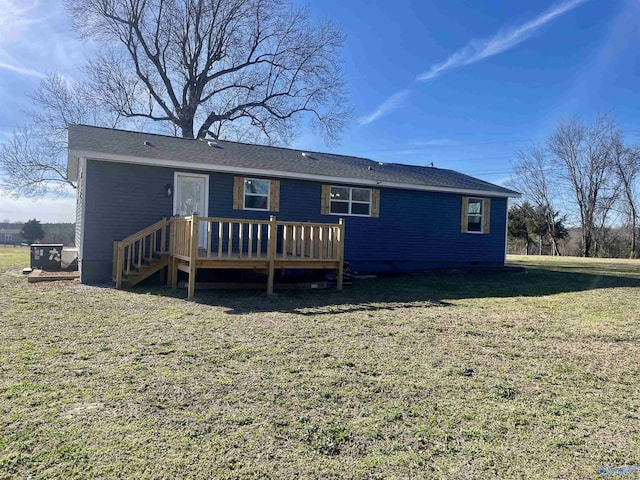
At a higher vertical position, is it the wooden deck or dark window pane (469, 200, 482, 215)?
dark window pane (469, 200, 482, 215)

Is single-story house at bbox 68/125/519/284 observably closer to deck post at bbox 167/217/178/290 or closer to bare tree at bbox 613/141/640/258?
deck post at bbox 167/217/178/290

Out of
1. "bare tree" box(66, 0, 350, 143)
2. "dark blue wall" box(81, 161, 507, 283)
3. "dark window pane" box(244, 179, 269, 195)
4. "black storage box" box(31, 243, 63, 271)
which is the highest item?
"bare tree" box(66, 0, 350, 143)

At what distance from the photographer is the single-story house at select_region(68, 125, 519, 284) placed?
865cm

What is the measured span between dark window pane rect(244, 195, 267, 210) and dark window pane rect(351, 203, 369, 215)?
2.50 metres

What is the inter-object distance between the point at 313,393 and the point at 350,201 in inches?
334

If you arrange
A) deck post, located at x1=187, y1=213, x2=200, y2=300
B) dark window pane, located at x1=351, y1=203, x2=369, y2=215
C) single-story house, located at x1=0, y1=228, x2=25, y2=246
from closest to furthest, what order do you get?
deck post, located at x1=187, y1=213, x2=200, y2=300
dark window pane, located at x1=351, y1=203, x2=369, y2=215
single-story house, located at x1=0, y1=228, x2=25, y2=246

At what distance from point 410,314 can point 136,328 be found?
3.75 metres

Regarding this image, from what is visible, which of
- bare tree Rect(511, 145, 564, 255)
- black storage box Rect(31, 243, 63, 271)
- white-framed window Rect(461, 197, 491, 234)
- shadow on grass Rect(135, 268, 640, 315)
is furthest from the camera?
bare tree Rect(511, 145, 564, 255)

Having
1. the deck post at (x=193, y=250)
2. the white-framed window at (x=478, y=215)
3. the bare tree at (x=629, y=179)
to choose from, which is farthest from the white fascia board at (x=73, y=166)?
the bare tree at (x=629, y=179)

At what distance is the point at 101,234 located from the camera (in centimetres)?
870

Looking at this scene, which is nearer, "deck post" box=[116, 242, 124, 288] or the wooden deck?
the wooden deck

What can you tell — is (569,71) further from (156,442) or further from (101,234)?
(156,442)

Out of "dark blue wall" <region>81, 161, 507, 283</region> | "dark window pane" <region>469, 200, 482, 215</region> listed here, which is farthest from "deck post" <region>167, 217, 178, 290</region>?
"dark window pane" <region>469, 200, 482, 215</region>

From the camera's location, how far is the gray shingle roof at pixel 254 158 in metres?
9.05
